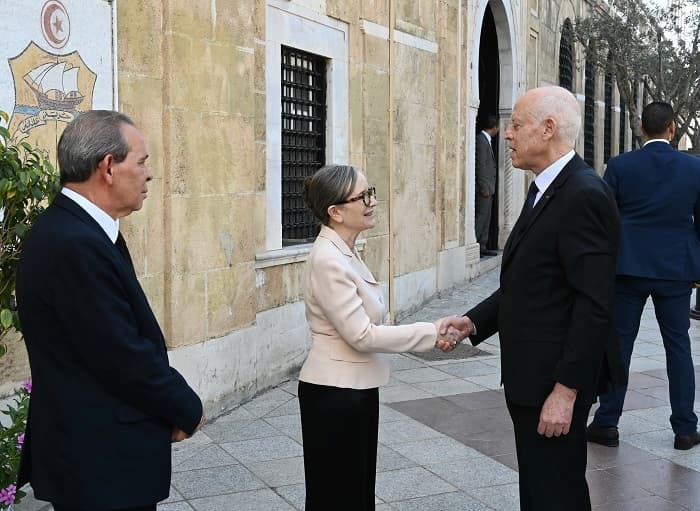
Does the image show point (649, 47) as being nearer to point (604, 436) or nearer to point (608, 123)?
point (608, 123)

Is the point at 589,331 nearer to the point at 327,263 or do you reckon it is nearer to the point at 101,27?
the point at 327,263

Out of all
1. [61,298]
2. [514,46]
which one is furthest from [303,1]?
[514,46]

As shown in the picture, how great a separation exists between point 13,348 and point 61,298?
248 cm

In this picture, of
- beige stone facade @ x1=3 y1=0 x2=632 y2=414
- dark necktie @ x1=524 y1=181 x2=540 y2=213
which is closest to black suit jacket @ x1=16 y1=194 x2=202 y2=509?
dark necktie @ x1=524 y1=181 x2=540 y2=213

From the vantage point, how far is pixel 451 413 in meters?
6.59

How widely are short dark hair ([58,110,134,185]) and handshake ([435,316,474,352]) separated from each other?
159 centimetres

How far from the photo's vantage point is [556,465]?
11.1 ft

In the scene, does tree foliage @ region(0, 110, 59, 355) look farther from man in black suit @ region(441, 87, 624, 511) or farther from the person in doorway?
the person in doorway

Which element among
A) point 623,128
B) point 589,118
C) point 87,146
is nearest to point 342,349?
point 87,146

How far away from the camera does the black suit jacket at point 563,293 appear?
322 centimetres

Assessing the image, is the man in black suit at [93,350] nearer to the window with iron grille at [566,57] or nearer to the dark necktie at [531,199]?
the dark necktie at [531,199]

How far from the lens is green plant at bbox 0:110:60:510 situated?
11.2 ft

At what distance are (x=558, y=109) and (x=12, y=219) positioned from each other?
2019 millimetres

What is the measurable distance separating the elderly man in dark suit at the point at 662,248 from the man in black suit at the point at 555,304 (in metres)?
2.34
